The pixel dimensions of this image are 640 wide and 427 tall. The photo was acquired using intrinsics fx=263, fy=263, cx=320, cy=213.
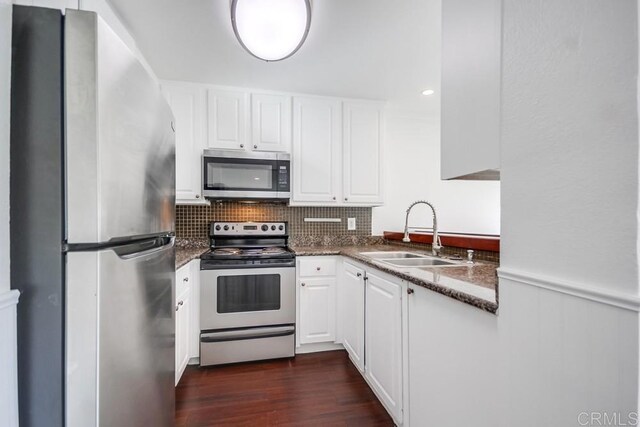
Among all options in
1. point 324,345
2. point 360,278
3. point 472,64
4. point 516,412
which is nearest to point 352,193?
point 360,278

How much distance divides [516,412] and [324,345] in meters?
1.80

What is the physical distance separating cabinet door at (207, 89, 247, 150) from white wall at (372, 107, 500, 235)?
156cm

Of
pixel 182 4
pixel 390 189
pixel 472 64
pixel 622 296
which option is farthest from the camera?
pixel 390 189

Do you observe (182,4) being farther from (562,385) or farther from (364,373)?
(364,373)

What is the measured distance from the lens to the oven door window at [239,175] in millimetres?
2225

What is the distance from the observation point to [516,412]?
70 cm

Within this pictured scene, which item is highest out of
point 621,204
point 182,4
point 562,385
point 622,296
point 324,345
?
point 182,4

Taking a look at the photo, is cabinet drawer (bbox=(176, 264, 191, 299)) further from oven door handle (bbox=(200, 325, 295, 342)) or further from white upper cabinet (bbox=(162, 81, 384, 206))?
white upper cabinet (bbox=(162, 81, 384, 206))

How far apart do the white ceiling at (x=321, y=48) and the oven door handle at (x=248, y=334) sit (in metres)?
2.06

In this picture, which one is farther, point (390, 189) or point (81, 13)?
point (390, 189)

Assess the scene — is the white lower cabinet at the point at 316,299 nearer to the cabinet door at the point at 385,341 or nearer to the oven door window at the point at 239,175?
the cabinet door at the point at 385,341

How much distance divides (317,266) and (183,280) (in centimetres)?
102

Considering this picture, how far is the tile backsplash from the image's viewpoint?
253cm

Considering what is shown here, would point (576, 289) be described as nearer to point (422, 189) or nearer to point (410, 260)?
point (410, 260)
